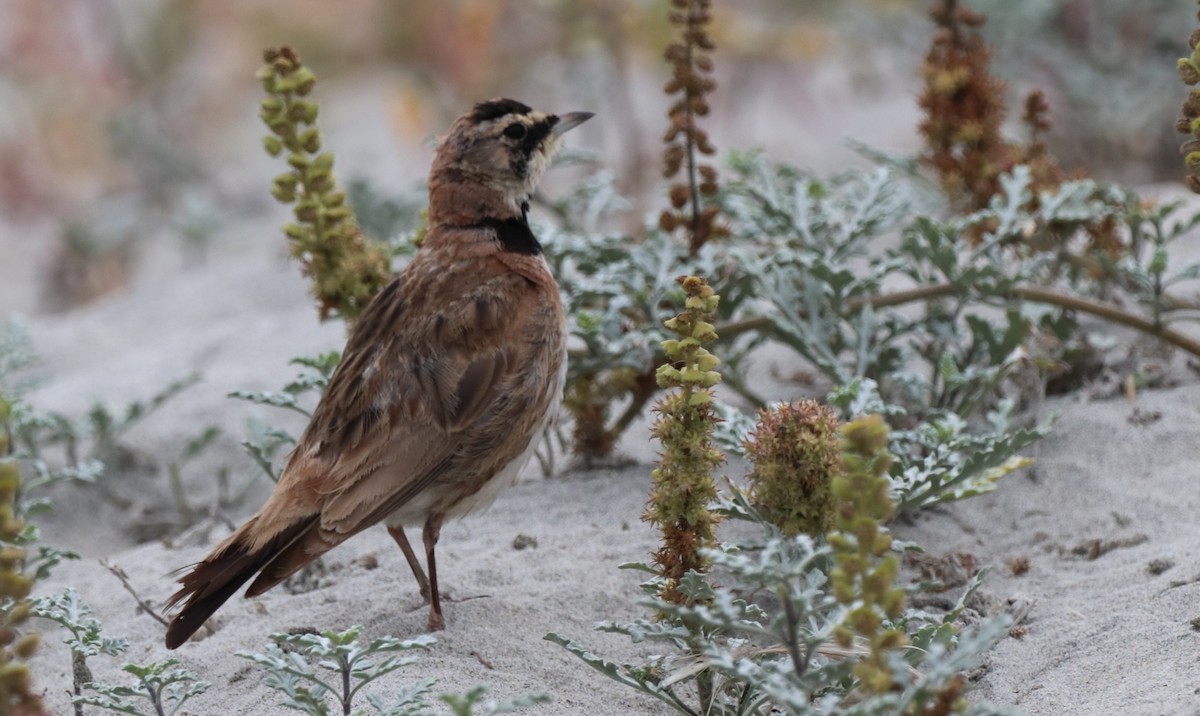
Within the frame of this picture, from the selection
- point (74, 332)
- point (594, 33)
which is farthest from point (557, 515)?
point (594, 33)

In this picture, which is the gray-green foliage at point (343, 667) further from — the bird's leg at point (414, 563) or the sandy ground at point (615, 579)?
the bird's leg at point (414, 563)

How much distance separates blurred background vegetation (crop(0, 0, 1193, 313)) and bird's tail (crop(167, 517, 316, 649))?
4.27m

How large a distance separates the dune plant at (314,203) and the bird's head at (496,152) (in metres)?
0.32

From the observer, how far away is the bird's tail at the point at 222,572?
3.38 m

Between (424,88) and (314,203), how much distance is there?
17.4ft

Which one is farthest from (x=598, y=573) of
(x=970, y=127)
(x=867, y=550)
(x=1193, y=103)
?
(x=970, y=127)

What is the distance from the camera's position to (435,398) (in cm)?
386

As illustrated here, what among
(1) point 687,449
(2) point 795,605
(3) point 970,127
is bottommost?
(2) point 795,605

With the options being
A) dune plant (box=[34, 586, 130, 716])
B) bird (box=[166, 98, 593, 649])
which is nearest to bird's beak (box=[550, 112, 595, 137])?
bird (box=[166, 98, 593, 649])

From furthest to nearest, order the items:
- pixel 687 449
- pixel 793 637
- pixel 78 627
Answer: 1. pixel 78 627
2. pixel 687 449
3. pixel 793 637

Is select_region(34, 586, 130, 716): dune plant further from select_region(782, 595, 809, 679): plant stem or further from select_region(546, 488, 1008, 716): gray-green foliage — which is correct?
select_region(782, 595, 809, 679): plant stem

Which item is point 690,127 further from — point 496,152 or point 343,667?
point 343,667

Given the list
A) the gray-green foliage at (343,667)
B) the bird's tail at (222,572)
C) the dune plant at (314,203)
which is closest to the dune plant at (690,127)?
the dune plant at (314,203)

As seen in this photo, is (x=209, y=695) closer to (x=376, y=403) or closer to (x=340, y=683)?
(x=340, y=683)
